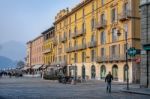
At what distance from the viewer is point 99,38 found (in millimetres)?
69688

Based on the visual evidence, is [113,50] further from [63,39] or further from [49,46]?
[49,46]

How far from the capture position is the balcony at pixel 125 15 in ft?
189

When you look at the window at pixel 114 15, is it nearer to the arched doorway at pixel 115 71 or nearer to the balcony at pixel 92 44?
the arched doorway at pixel 115 71

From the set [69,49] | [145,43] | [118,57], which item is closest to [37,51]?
[69,49]

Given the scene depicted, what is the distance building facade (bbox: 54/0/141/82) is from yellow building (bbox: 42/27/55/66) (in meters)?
10.6

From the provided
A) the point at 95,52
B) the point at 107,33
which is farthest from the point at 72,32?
the point at 107,33

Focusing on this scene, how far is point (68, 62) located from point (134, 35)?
34.9 m

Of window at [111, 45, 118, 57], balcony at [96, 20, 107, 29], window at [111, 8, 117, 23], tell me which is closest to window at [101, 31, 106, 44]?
balcony at [96, 20, 107, 29]

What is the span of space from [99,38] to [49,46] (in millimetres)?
43709

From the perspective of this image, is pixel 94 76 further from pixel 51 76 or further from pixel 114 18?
pixel 114 18

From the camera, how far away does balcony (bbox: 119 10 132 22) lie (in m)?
57.7

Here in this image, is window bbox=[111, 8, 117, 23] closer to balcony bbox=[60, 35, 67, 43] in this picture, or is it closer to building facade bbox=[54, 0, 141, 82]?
building facade bbox=[54, 0, 141, 82]

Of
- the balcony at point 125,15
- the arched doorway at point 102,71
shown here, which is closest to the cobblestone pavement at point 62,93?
the balcony at point 125,15

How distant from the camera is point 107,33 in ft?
216
